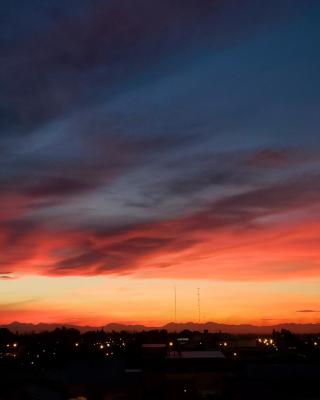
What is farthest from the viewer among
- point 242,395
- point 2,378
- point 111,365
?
point 111,365

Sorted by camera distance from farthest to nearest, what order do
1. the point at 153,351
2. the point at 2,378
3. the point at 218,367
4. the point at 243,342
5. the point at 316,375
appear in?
the point at 243,342 < the point at 153,351 < the point at 218,367 < the point at 316,375 < the point at 2,378

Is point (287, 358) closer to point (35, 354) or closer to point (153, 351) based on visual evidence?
point (153, 351)

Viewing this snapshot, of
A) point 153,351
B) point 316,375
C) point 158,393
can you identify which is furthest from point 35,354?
point 316,375

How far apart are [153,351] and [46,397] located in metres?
36.9

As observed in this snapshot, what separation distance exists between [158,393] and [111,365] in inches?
189

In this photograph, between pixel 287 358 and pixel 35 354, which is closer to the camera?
pixel 287 358

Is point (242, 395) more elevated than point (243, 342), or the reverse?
point (243, 342)

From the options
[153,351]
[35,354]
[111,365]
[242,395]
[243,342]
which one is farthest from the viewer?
[243,342]

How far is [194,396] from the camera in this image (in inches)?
1348

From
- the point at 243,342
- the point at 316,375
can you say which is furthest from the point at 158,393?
the point at 243,342

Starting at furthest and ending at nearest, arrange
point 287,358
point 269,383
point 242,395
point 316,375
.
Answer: point 287,358
point 316,375
point 269,383
point 242,395

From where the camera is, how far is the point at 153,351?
62.2 meters

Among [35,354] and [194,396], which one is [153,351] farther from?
[194,396]

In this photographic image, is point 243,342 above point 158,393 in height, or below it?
above
